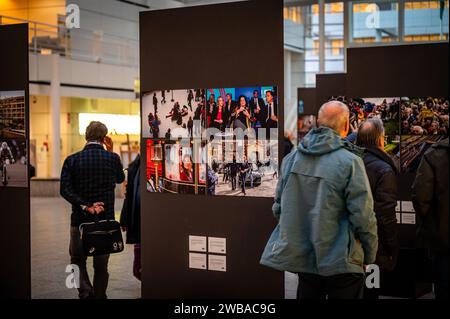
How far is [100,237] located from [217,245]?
1.08m

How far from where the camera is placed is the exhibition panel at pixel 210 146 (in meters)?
5.18

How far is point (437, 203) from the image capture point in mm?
3883

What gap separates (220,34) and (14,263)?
9.08ft

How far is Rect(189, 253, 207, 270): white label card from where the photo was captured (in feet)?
18.2

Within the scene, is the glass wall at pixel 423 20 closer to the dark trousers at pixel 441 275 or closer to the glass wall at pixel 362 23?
the glass wall at pixel 362 23

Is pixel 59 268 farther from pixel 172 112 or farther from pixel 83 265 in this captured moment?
pixel 172 112

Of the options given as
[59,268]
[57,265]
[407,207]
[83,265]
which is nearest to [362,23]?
[407,207]

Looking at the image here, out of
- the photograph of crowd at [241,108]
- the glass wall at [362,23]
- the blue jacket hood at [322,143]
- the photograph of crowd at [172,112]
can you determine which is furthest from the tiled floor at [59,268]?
the glass wall at [362,23]

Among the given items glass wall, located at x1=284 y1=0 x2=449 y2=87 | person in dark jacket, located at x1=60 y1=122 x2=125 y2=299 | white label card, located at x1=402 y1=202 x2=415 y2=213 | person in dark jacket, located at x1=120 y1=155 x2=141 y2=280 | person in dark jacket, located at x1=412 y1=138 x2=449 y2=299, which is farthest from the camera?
glass wall, located at x1=284 y1=0 x2=449 y2=87

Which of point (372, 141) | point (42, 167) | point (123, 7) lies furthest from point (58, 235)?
point (42, 167)

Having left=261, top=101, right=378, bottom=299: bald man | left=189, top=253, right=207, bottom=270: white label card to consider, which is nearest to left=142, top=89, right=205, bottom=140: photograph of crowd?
left=189, top=253, right=207, bottom=270: white label card

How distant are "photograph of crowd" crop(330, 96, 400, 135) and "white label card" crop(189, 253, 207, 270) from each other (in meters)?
2.36

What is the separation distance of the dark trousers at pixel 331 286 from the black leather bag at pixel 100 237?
2461 millimetres

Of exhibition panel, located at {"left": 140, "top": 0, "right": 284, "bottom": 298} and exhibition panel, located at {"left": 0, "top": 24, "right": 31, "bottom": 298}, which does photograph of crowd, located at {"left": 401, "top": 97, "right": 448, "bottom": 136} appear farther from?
exhibition panel, located at {"left": 0, "top": 24, "right": 31, "bottom": 298}
